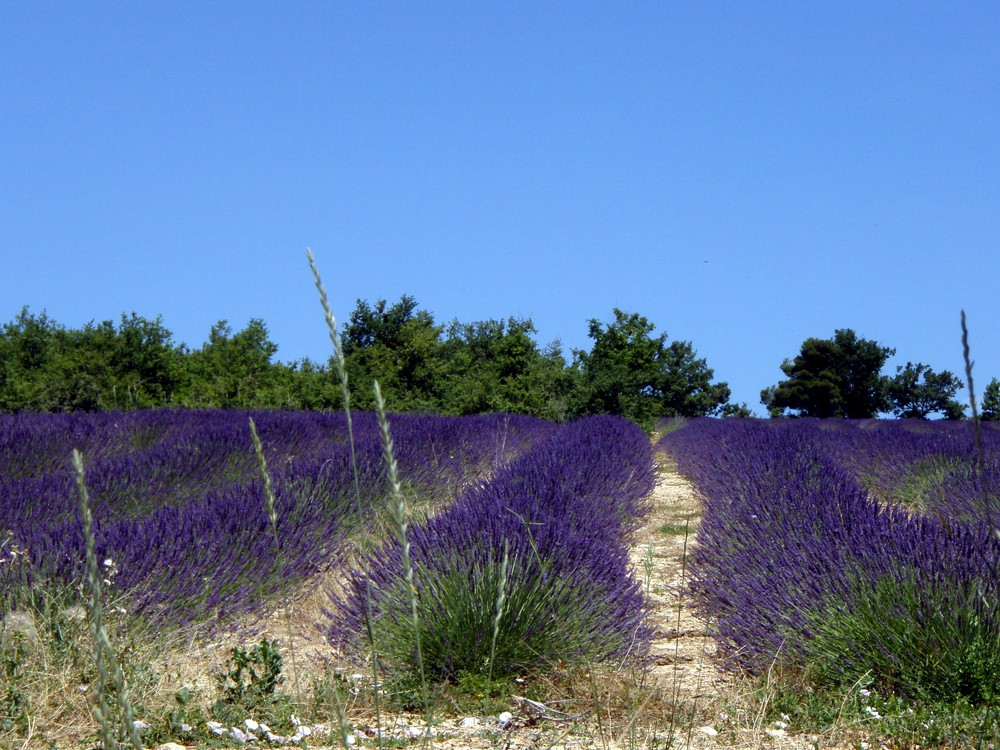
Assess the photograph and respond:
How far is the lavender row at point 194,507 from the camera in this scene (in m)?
3.79

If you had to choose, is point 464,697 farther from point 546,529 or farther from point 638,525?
point 638,525

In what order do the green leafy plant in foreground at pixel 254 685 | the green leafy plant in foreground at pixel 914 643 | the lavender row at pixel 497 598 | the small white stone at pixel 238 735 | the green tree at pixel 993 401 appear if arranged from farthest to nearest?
the green tree at pixel 993 401, the lavender row at pixel 497 598, the green leafy plant in foreground at pixel 914 643, the green leafy plant in foreground at pixel 254 685, the small white stone at pixel 238 735

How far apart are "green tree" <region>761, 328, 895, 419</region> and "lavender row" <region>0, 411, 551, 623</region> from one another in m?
37.4

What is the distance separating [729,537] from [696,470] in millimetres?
5901

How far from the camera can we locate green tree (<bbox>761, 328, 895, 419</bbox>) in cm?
4444

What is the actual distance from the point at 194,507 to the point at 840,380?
143ft

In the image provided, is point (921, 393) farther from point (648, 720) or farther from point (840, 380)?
point (648, 720)

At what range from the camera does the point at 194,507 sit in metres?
4.81

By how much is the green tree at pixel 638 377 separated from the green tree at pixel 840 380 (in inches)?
139

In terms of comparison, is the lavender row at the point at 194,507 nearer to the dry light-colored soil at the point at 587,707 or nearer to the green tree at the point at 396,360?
the dry light-colored soil at the point at 587,707

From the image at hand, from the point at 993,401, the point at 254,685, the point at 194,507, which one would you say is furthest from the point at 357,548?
the point at 993,401

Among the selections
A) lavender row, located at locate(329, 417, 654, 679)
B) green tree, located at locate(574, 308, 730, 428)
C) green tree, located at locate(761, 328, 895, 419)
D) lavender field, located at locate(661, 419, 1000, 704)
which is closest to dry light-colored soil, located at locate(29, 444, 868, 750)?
lavender row, located at locate(329, 417, 654, 679)

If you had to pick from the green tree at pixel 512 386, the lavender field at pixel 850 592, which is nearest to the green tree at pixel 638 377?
the green tree at pixel 512 386

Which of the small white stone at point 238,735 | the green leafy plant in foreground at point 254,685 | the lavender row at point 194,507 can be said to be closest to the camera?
the small white stone at point 238,735
